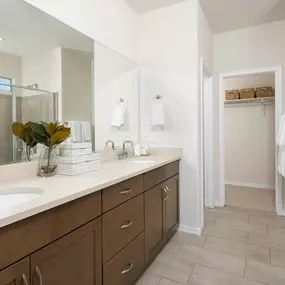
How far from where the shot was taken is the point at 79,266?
107cm

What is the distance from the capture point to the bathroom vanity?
2.65 feet

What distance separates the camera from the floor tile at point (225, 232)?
2.38 m

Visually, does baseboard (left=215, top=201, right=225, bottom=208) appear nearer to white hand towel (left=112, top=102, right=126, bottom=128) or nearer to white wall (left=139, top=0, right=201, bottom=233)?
white wall (left=139, top=0, right=201, bottom=233)

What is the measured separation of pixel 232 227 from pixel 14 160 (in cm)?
243

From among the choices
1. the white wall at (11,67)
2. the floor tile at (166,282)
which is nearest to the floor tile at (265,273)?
the floor tile at (166,282)

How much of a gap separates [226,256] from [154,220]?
77cm

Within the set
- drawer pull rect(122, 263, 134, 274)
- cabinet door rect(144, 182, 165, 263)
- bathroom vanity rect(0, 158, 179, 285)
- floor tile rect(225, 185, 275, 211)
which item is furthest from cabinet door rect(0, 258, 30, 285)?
floor tile rect(225, 185, 275, 211)

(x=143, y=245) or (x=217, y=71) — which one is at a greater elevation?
(x=217, y=71)

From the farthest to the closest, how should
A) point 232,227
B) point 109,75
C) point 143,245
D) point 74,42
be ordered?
point 232,227
point 109,75
point 74,42
point 143,245

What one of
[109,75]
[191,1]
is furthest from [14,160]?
[191,1]

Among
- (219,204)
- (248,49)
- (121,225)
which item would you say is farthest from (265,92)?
(121,225)

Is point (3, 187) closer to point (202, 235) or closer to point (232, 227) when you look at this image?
point (202, 235)

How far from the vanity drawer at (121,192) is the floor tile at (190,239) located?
1.02m

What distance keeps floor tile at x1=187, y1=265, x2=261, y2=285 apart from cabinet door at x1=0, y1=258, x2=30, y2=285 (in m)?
1.28
